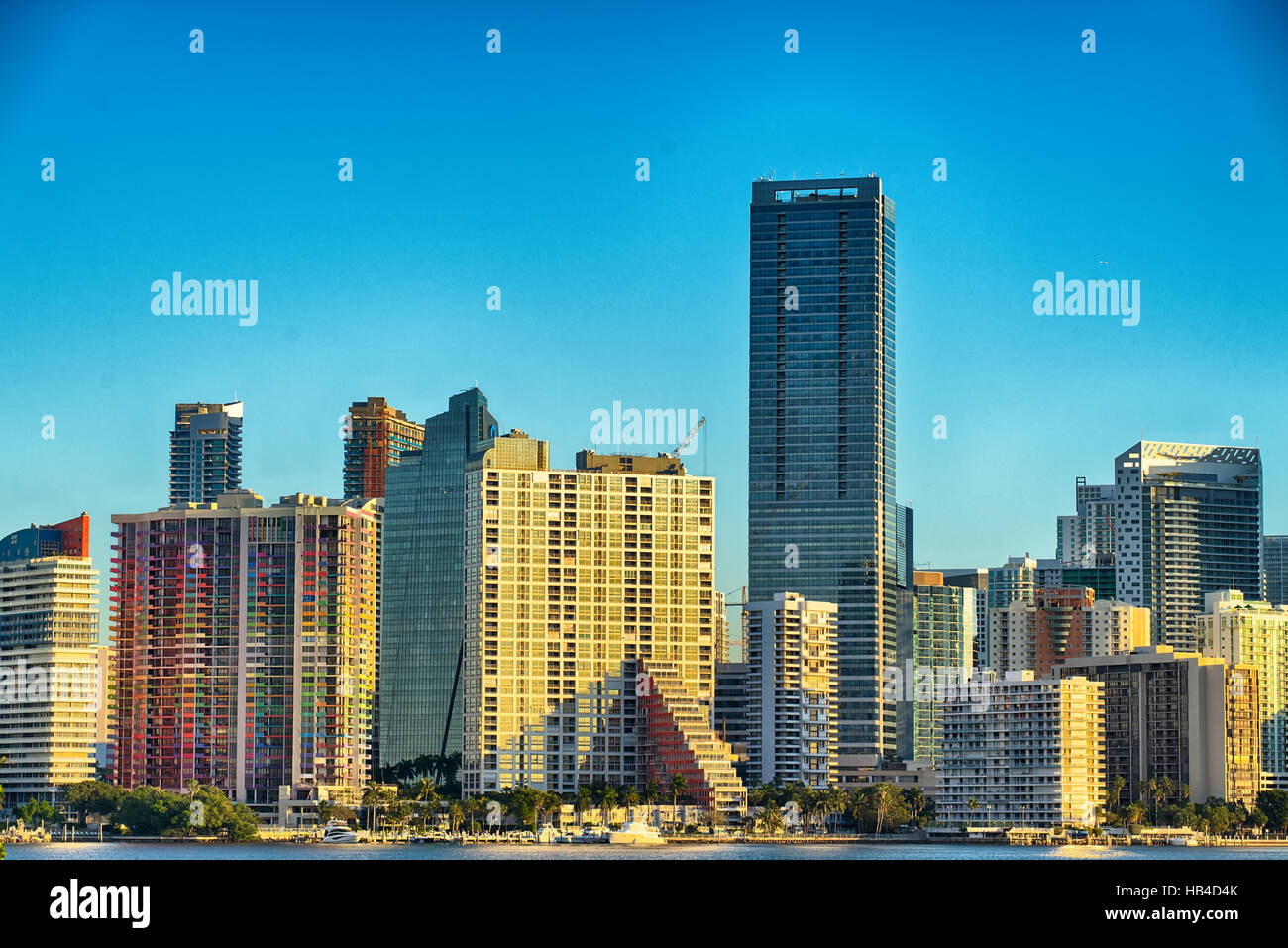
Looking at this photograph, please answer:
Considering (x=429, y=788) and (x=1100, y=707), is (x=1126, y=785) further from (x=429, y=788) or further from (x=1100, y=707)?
(x=429, y=788)

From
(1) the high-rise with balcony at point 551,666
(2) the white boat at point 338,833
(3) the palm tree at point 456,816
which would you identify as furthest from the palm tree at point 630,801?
(2) the white boat at point 338,833

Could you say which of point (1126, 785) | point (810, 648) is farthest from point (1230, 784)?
point (810, 648)

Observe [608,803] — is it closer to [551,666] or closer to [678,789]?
[678,789]

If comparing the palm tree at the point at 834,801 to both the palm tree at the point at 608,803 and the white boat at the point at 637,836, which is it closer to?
the white boat at the point at 637,836

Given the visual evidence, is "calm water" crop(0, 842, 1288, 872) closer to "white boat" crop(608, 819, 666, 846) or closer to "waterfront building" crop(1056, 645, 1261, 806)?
"white boat" crop(608, 819, 666, 846)

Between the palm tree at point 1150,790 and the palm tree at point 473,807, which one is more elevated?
the palm tree at point 1150,790

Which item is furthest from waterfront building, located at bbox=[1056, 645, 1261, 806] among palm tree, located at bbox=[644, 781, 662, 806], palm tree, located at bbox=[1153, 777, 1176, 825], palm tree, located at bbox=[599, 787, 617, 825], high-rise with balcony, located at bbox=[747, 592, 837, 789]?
palm tree, located at bbox=[599, 787, 617, 825]
